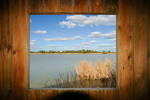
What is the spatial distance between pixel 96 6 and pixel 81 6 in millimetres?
183

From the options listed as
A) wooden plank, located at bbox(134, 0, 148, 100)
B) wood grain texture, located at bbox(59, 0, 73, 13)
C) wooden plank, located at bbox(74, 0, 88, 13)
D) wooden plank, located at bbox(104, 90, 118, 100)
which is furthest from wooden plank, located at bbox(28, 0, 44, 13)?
wooden plank, located at bbox(104, 90, 118, 100)

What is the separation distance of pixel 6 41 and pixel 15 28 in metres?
0.19

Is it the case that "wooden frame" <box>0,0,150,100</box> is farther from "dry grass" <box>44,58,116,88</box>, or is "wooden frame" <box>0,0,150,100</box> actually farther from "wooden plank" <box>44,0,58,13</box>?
"dry grass" <box>44,58,116,88</box>

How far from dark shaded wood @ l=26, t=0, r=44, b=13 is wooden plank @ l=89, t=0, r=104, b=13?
601mm

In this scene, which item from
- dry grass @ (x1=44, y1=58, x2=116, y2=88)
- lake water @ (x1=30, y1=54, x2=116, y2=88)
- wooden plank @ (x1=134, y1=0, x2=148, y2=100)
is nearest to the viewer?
wooden plank @ (x1=134, y1=0, x2=148, y2=100)

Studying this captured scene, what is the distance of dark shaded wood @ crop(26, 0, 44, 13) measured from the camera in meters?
1.38

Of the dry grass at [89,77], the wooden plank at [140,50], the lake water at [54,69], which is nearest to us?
the wooden plank at [140,50]

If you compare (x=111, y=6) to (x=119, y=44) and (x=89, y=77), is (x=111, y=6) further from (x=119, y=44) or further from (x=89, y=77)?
(x=89, y=77)

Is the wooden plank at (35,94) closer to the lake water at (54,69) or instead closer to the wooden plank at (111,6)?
the wooden plank at (111,6)

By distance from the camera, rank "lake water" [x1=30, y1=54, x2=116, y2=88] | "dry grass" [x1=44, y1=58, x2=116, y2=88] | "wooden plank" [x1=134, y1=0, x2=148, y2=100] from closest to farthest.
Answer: "wooden plank" [x1=134, y1=0, x2=148, y2=100] < "dry grass" [x1=44, y1=58, x2=116, y2=88] < "lake water" [x1=30, y1=54, x2=116, y2=88]

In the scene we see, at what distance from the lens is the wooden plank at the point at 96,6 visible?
4.50 feet

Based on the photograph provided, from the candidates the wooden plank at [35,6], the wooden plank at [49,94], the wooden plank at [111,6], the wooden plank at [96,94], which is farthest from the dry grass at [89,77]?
the wooden plank at [111,6]

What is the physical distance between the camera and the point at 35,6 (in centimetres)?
139

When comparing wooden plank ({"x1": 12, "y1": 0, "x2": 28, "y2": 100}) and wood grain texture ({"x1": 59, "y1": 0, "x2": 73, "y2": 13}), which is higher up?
wood grain texture ({"x1": 59, "y1": 0, "x2": 73, "y2": 13})
